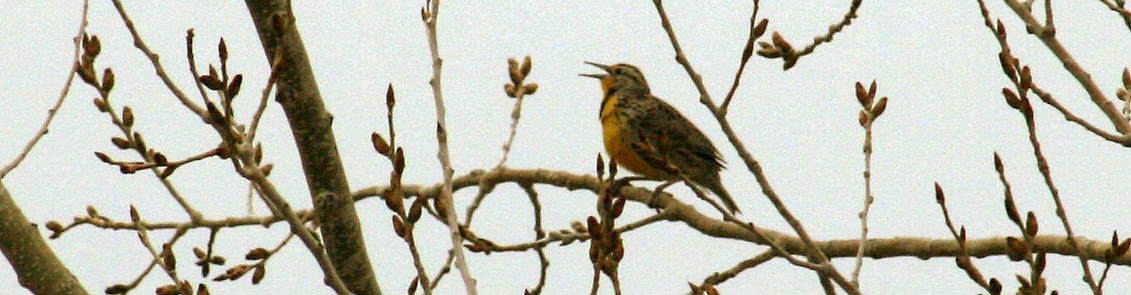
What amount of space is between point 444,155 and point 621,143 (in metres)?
6.14

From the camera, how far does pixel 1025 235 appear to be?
362 centimetres

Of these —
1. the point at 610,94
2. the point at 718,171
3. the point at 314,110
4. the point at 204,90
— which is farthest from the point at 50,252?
the point at 610,94

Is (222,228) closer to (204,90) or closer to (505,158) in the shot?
(505,158)

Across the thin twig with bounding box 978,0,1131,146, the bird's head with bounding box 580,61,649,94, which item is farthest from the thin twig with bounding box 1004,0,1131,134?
the bird's head with bounding box 580,61,649,94

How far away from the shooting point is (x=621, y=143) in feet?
32.6

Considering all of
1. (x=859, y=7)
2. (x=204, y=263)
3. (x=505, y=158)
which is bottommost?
(x=204, y=263)

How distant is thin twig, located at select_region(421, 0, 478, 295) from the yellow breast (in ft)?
17.3

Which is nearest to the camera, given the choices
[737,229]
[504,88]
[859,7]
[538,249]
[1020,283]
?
[1020,283]

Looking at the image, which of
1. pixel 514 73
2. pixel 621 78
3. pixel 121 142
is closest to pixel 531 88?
pixel 514 73

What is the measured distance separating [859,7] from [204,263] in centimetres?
240

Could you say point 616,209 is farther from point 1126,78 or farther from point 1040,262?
point 1126,78

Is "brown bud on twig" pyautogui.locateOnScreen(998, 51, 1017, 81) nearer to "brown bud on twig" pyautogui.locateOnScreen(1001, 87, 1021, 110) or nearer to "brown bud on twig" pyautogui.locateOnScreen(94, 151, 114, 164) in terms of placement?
"brown bud on twig" pyautogui.locateOnScreen(1001, 87, 1021, 110)

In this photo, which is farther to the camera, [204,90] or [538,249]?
[538,249]

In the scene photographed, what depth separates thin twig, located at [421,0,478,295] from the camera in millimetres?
3529
